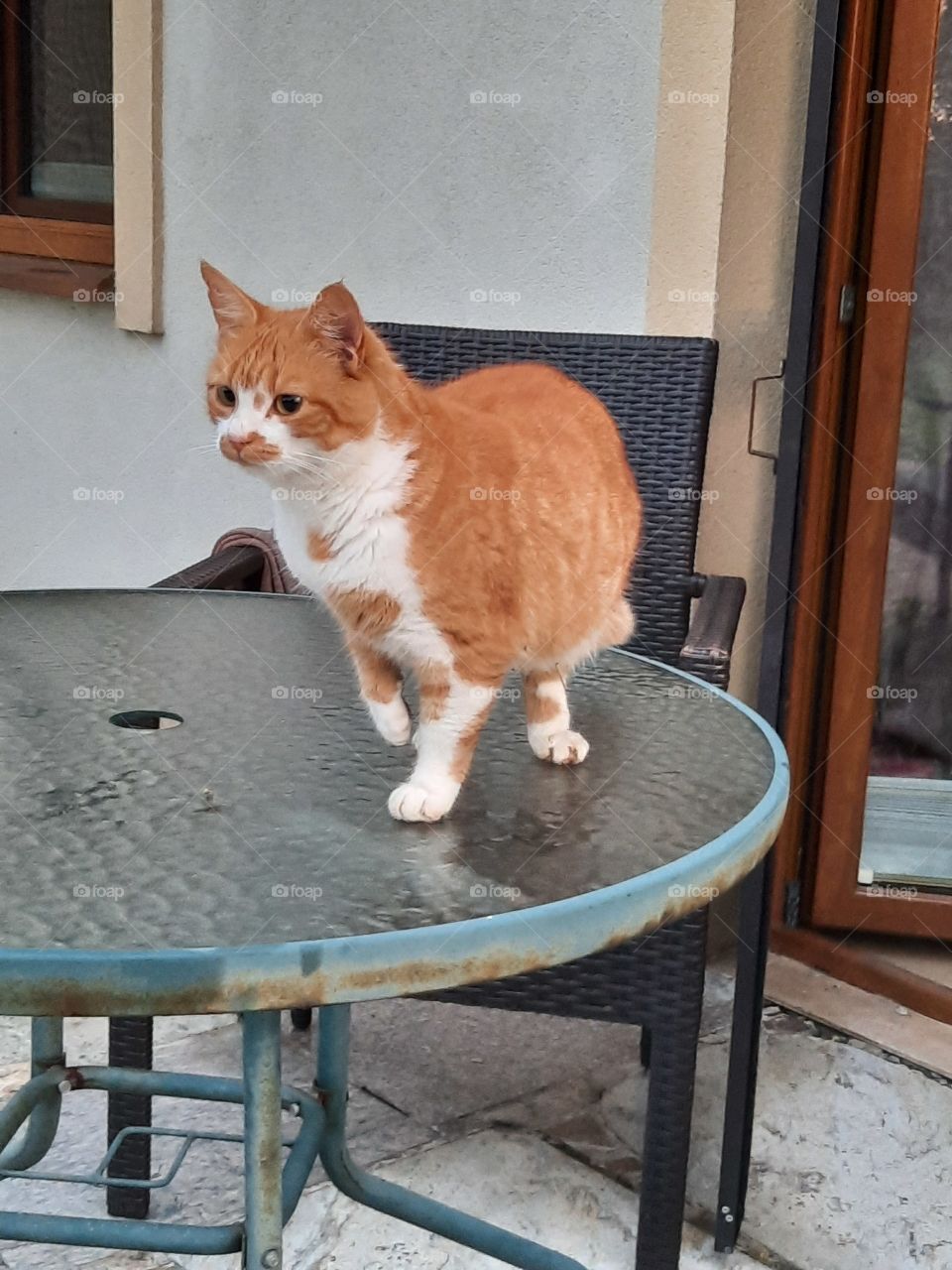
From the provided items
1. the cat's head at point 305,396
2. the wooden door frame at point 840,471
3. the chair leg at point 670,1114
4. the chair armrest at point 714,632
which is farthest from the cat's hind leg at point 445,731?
the wooden door frame at point 840,471

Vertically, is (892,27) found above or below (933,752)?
above

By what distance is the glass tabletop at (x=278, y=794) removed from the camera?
83cm

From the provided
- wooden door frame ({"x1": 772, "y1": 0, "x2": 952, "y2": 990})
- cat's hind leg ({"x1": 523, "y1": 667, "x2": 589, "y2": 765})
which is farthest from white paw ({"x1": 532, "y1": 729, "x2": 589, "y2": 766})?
wooden door frame ({"x1": 772, "y1": 0, "x2": 952, "y2": 990})

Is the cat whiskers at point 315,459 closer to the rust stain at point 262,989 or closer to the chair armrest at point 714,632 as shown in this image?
the rust stain at point 262,989

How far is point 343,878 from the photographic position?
880 millimetres

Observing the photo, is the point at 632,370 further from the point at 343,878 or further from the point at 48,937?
the point at 48,937

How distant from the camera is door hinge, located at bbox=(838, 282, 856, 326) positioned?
2.25m

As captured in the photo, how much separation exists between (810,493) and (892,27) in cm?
75

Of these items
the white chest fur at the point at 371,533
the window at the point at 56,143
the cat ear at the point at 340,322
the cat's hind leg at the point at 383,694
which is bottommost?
the cat's hind leg at the point at 383,694

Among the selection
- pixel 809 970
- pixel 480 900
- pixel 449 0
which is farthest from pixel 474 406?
pixel 809 970

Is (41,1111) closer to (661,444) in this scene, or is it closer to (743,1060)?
(743,1060)

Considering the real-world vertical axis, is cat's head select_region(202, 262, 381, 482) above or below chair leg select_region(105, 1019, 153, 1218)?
above

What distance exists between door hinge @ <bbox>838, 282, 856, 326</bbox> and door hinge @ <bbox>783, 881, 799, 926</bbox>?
1.03 m

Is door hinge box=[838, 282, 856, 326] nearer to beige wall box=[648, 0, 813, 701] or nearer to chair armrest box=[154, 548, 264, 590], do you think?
beige wall box=[648, 0, 813, 701]
